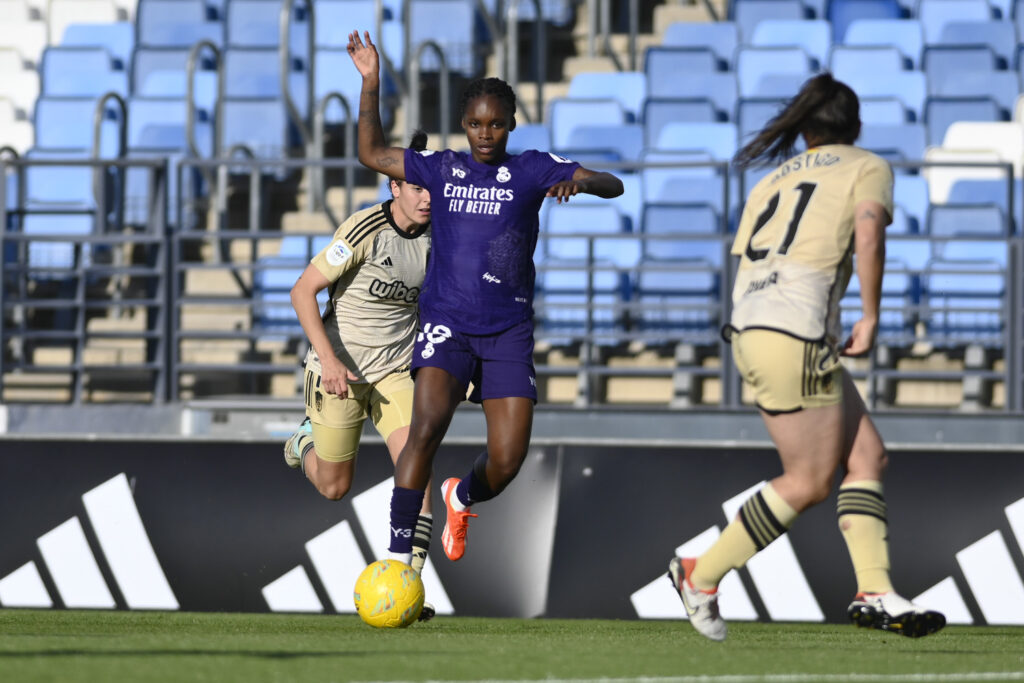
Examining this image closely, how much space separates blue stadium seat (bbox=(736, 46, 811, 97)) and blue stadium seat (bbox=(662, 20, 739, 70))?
0.55 m

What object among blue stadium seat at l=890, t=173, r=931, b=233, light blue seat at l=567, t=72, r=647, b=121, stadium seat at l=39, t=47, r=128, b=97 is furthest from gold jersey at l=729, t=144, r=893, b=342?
stadium seat at l=39, t=47, r=128, b=97

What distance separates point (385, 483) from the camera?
7.91 metres

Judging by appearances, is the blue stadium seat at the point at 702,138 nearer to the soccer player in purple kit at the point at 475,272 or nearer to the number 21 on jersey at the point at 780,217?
the soccer player in purple kit at the point at 475,272

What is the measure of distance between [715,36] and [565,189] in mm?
9197

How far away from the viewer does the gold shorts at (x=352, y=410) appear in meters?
6.70

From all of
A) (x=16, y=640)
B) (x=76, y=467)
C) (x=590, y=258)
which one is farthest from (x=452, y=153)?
(x=590, y=258)

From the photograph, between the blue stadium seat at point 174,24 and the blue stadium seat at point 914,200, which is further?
the blue stadium seat at point 174,24

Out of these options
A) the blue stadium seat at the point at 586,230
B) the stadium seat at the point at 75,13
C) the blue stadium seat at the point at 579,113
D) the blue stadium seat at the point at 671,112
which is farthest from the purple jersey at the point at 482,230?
the stadium seat at the point at 75,13

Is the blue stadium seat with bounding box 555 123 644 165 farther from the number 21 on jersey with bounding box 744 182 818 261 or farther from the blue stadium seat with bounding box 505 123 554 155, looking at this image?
the number 21 on jersey with bounding box 744 182 818 261

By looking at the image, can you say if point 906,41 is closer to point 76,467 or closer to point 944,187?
point 944,187

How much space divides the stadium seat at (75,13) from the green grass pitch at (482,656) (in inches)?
443

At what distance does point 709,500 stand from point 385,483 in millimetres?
1656

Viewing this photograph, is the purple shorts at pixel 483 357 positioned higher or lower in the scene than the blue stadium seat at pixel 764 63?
lower

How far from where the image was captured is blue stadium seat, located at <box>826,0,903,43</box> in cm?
1484
